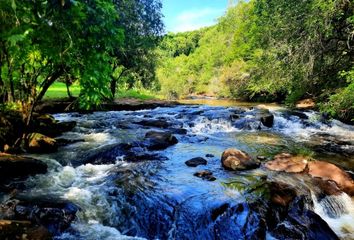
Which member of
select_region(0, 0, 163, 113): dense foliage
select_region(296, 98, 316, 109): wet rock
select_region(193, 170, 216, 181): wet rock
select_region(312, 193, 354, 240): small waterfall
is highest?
select_region(0, 0, 163, 113): dense foliage

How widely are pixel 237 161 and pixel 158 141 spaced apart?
4.38 metres

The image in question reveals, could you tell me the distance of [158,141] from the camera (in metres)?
14.0

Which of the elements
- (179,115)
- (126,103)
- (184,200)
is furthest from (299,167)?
(126,103)

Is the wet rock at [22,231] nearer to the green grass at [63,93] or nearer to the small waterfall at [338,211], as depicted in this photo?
the small waterfall at [338,211]

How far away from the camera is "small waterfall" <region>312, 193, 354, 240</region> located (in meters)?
7.78

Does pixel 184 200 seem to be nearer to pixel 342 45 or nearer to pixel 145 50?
pixel 342 45

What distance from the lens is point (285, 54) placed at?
1586 cm

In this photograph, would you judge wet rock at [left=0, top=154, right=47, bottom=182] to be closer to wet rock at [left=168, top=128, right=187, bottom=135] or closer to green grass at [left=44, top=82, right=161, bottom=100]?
wet rock at [left=168, top=128, right=187, bottom=135]

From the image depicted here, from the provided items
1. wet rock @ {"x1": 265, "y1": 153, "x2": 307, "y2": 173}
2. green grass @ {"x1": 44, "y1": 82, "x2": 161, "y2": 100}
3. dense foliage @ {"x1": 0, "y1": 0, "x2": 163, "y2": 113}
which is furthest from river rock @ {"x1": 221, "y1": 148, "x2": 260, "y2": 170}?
green grass @ {"x1": 44, "y1": 82, "x2": 161, "y2": 100}

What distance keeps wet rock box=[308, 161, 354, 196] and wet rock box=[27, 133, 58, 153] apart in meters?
9.16

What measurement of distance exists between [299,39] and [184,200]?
10699 mm

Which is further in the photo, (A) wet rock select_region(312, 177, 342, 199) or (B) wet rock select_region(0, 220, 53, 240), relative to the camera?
(A) wet rock select_region(312, 177, 342, 199)

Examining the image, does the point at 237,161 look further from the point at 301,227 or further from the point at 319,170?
the point at 301,227

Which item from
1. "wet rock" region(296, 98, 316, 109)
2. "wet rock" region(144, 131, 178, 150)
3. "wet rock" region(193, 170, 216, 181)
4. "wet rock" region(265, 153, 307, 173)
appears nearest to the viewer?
"wet rock" region(193, 170, 216, 181)
